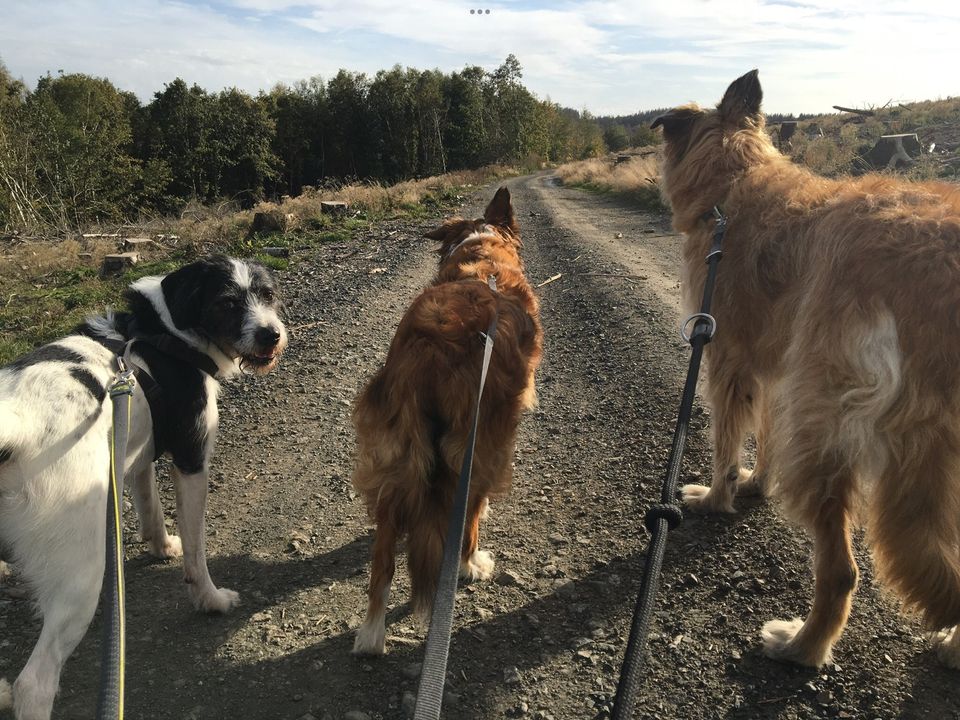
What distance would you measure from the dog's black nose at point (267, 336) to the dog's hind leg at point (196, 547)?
807mm

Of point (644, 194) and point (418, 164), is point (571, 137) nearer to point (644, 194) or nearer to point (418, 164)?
point (418, 164)

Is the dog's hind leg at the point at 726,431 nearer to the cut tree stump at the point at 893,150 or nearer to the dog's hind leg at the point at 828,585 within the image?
the dog's hind leg at the point at 828,585

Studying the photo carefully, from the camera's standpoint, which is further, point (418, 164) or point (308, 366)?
point (418, 164)

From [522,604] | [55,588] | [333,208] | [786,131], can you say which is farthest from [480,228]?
[786,131]

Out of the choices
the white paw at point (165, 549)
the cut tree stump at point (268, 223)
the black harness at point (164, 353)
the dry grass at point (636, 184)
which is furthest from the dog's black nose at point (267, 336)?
the dry grass at point (636, 184)

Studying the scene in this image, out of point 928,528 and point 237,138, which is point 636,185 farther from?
point 237,138

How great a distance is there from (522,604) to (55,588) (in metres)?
2.13

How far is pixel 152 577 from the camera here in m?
3.53

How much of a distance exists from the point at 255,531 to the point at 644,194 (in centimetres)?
1856

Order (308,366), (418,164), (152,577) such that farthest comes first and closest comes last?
(418,164), (308,366), (152,577)

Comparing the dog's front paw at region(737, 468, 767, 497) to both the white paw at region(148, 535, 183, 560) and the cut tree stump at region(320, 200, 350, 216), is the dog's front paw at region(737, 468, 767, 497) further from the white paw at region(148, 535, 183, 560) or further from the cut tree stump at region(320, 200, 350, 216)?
the cut tree stump at region(320, 200, 350, 216)

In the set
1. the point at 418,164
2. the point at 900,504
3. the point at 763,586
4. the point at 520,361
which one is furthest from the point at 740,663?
the point at 418,164

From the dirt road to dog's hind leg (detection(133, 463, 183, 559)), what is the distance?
0.12 metres

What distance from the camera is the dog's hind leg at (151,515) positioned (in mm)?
3607
